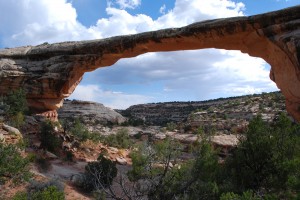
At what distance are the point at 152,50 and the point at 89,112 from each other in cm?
2768

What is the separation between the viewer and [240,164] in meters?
8.95

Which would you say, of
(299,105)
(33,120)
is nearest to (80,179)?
(33,120)

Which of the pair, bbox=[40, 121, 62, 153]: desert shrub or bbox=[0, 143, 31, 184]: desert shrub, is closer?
bbox=[0, 143, 31, 184]: desert shrub

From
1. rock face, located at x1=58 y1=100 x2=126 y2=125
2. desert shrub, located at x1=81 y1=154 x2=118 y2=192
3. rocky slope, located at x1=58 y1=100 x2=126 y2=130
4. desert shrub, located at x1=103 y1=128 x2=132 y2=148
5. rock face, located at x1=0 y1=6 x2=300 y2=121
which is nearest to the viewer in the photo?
rock face, located at x1=0 y1=6 x2=300 y2=121

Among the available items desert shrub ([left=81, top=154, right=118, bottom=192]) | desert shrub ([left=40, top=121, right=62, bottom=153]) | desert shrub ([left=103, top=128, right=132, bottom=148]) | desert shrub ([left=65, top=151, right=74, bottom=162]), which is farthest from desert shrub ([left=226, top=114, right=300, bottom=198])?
desert shrub ([left=103, top=128, right=132, bottom=148])

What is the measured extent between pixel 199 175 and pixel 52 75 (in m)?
10.4

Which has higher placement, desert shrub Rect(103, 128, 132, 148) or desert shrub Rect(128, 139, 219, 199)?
desert shrub Rect(128, 139, 219, 199)

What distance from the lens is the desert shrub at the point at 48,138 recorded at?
15352mm

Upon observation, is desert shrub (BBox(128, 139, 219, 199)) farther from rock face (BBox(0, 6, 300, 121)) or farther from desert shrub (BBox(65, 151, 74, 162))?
desert shrub (BBox(65, 151, 74, 162))

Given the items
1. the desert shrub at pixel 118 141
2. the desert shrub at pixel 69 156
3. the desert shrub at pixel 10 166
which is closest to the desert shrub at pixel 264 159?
the desert shrub at pixel 10 166

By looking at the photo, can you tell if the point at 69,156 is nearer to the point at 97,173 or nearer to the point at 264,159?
the point at 97,173

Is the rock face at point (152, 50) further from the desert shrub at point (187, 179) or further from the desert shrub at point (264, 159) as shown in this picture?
the desert shrub at point (187, 179)

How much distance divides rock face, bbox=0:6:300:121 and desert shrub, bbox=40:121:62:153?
229 centimetres

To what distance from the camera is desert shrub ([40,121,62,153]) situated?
15.4 metres
